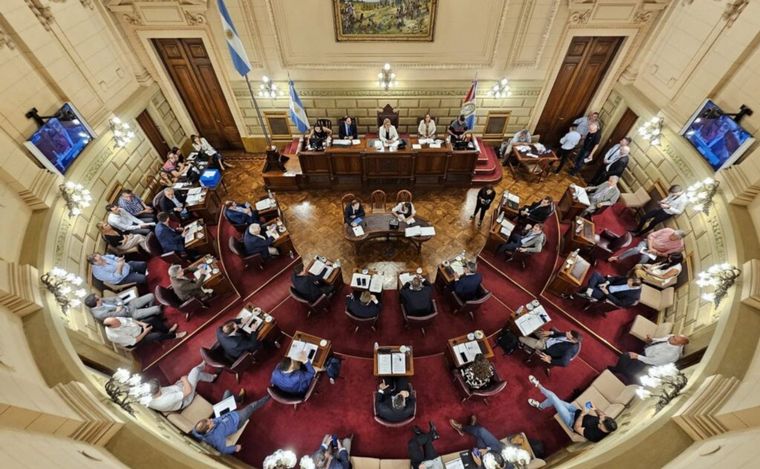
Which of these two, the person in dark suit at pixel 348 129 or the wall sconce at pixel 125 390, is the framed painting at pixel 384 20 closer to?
the person in dark suit at pixel 348 129

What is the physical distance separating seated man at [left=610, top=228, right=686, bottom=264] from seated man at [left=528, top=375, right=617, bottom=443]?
3453mm

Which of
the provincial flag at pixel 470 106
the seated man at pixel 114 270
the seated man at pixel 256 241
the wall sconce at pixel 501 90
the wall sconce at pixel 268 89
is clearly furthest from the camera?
the wall sconce at pixel 501 90

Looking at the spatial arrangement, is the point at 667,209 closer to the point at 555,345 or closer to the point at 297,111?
the point at 555,345

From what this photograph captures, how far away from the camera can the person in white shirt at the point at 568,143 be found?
8.90 metres

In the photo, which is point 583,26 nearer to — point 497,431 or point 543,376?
point 543,376

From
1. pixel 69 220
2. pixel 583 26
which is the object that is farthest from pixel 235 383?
pixel 583 26

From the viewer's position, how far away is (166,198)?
7.61m

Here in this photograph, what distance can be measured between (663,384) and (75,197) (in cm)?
959

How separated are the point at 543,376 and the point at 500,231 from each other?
2926 mm

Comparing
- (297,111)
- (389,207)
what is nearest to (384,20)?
(297,111)

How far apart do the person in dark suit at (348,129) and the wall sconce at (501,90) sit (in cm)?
391

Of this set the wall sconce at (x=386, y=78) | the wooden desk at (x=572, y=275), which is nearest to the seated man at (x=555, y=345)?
the wooden desk at (x=572, y=275)

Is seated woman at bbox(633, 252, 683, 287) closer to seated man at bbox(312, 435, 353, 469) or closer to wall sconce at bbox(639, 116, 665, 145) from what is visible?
wall sconce at bbox(639, 116, 665, 145)

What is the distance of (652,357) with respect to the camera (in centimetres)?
507
